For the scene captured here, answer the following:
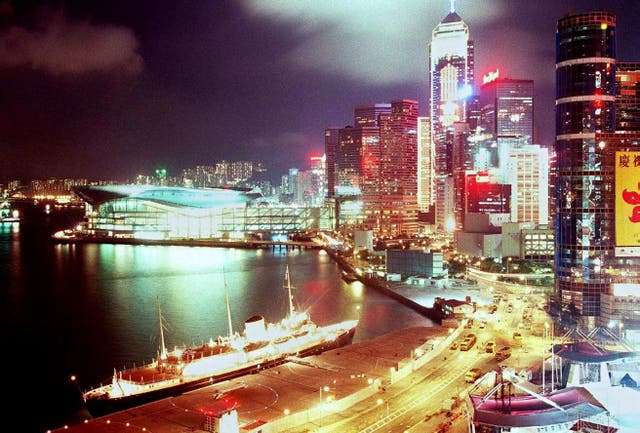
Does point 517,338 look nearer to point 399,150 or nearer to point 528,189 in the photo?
point 528,189

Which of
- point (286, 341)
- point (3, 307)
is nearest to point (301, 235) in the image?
point (3, 307)

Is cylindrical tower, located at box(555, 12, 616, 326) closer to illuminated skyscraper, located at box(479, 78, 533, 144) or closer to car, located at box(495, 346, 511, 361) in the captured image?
car, located at box(495, 346, 511, 361)

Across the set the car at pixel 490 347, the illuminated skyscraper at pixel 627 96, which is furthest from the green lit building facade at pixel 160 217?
the car at pixel 490 347

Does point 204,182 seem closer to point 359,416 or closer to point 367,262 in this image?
point 367,262


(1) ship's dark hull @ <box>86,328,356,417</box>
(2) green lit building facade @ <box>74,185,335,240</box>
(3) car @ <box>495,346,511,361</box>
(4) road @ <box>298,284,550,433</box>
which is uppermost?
(2) green lit building facade @ <box>74,185,335,240</box>

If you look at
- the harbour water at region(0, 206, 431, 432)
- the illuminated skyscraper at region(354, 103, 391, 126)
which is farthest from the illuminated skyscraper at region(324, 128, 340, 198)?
the harbour water at region(0, 206, 431, 432)

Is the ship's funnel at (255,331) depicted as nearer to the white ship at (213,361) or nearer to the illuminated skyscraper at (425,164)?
the white ship at (213,361)
